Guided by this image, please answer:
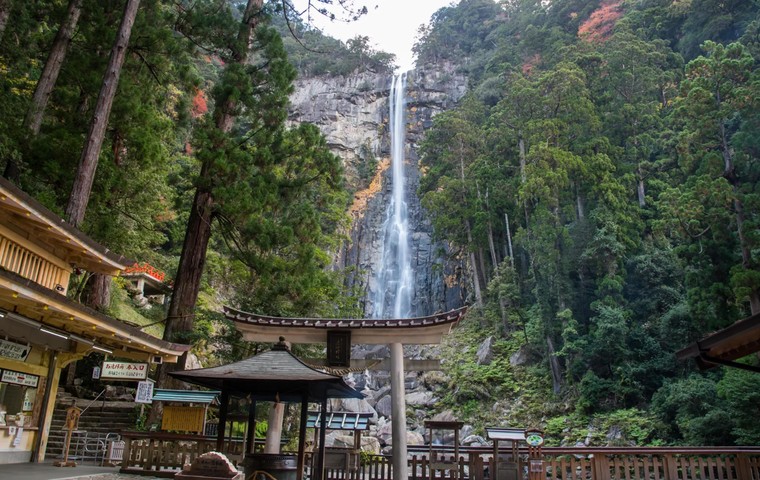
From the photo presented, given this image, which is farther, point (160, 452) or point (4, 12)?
point (4, 12)

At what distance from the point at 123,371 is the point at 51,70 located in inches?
248

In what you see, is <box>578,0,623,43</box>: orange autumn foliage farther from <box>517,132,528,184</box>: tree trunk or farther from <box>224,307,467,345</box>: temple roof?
<box>224,307,467,345</box>: temple roof

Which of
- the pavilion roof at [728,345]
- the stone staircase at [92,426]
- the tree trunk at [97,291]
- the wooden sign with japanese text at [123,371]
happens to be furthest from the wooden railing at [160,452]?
the pavilion roof at [728,345]

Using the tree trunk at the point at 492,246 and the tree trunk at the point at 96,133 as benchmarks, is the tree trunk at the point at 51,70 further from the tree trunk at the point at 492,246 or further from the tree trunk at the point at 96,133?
the tree trunk at the point at 492,246

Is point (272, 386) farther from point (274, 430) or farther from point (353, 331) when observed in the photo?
point (353, 331)

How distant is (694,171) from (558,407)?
32.6 feet

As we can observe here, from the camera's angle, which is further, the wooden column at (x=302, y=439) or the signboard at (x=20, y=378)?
the signboard at (x=20, y=378)

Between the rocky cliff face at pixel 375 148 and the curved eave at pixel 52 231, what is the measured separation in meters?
25.5

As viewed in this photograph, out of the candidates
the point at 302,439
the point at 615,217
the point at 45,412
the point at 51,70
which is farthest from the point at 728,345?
the point at 615,217

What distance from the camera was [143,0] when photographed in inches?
490

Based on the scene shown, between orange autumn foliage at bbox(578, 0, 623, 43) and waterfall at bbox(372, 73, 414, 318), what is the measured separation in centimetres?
1547

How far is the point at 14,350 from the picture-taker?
27.3 ft

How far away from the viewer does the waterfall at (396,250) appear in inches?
1361

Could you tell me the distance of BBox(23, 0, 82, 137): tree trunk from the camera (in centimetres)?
1041
